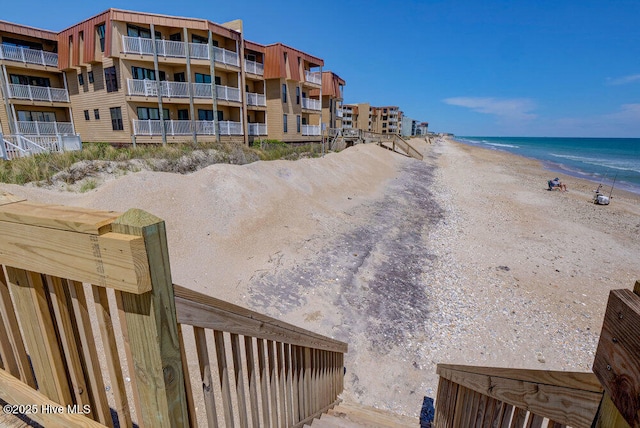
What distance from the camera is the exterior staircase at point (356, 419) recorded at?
356 centimetres

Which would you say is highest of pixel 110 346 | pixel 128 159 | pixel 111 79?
pixel 111 79

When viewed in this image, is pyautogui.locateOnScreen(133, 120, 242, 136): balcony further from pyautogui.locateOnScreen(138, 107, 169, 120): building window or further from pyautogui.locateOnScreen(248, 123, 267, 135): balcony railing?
pyautogui.locateOnScreen(248, 123, 267, 135): balcony railing

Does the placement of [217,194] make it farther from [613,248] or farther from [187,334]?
[613,248]

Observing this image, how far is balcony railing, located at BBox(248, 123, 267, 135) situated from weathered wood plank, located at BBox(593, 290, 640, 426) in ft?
88.2

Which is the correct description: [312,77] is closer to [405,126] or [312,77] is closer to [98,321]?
[98,321]

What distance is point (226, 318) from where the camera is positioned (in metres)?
1.61

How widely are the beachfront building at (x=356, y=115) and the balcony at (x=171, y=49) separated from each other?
51.7m

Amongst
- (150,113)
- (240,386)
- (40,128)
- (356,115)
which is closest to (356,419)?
(240,386)

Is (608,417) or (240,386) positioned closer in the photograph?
(608,417)

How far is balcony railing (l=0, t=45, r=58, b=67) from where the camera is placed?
21.3 m

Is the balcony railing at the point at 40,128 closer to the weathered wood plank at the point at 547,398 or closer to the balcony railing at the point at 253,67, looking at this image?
the balcony railing at the point at 253,67

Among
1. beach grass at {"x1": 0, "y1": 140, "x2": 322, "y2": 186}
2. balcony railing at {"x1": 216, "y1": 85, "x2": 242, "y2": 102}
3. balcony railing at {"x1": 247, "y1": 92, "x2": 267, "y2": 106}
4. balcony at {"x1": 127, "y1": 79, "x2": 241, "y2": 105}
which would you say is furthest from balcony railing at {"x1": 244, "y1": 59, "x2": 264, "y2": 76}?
beach grass at {"x1": 0, "y1": 140, "x2": 322, "y2": 186}

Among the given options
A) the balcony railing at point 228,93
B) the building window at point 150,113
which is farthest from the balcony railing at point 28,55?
the balcony railing at point 228,93

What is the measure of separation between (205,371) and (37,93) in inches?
1233
